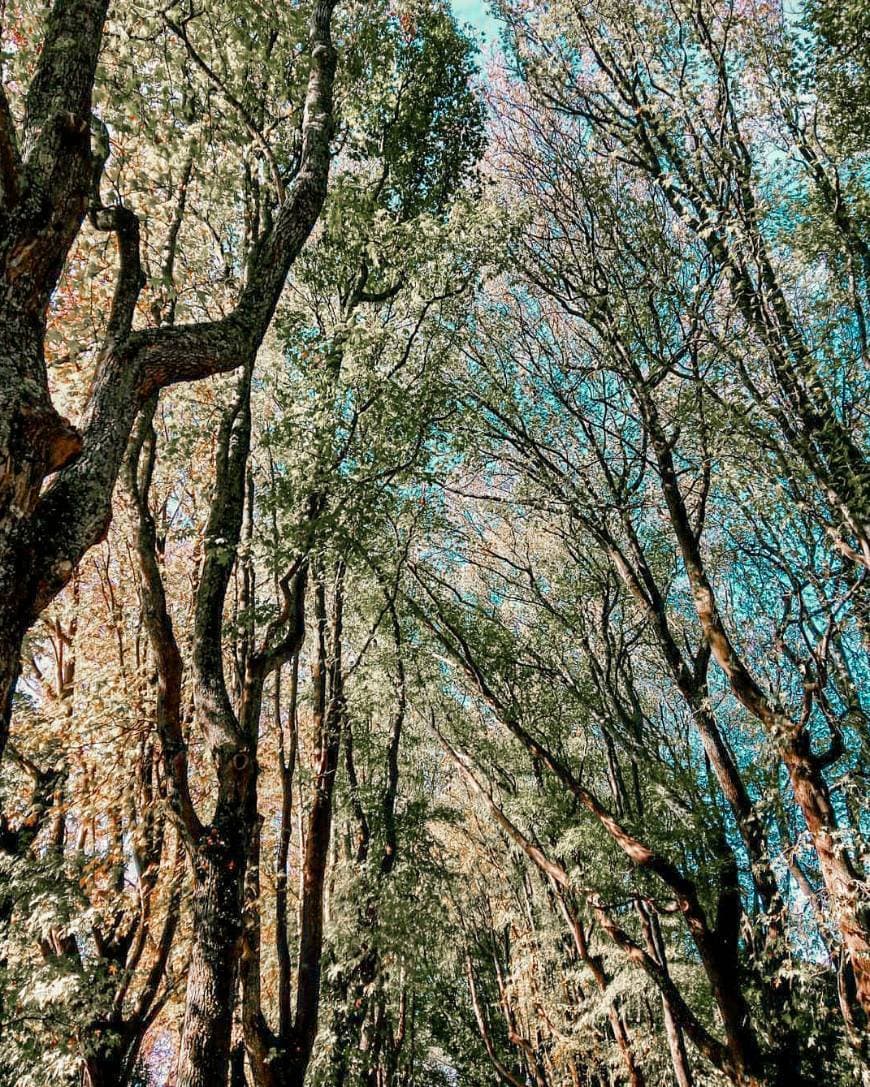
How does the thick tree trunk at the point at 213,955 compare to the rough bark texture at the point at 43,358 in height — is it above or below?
below

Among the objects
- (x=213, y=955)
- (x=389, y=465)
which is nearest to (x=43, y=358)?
(x=213, y=955)

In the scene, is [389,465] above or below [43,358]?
above

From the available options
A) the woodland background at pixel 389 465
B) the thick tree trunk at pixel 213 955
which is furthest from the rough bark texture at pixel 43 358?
the thick tree trunk at pixel 213 955

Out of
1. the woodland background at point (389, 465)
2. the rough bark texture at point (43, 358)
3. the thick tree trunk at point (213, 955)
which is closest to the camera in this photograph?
the rough bark texture at point (43, 358)

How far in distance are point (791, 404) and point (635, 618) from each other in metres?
8.10

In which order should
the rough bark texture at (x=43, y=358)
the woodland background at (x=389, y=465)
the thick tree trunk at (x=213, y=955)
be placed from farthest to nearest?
the woodland background at (x=389, y=465), the thick tree trunk at (x=213, y=955), the rough bark texture at (x=43, y=358)

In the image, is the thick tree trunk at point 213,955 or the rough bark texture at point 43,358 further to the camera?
the thick tree trunk at point 213,955

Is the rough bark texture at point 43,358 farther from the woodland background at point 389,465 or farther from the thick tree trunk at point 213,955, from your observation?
the thick tree trunk at point 213,955

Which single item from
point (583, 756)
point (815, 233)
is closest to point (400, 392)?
point (815, 233)

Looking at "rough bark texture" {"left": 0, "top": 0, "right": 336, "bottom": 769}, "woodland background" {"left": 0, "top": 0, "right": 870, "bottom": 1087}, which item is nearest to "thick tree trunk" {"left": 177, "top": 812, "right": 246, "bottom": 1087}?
"woodland background" {"left": 0, "top": 0, "right": 870, "bottom": 1087}

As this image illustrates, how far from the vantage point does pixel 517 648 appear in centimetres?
1185

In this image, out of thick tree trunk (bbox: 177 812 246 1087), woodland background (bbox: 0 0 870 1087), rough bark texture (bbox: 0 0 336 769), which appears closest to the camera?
rough bark texture (bbox: 0 0 336 769)

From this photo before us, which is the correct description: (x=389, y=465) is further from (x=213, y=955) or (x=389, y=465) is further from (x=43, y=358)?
(x=43, y=358)

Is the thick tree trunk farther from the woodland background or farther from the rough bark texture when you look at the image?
the rough bark texture
